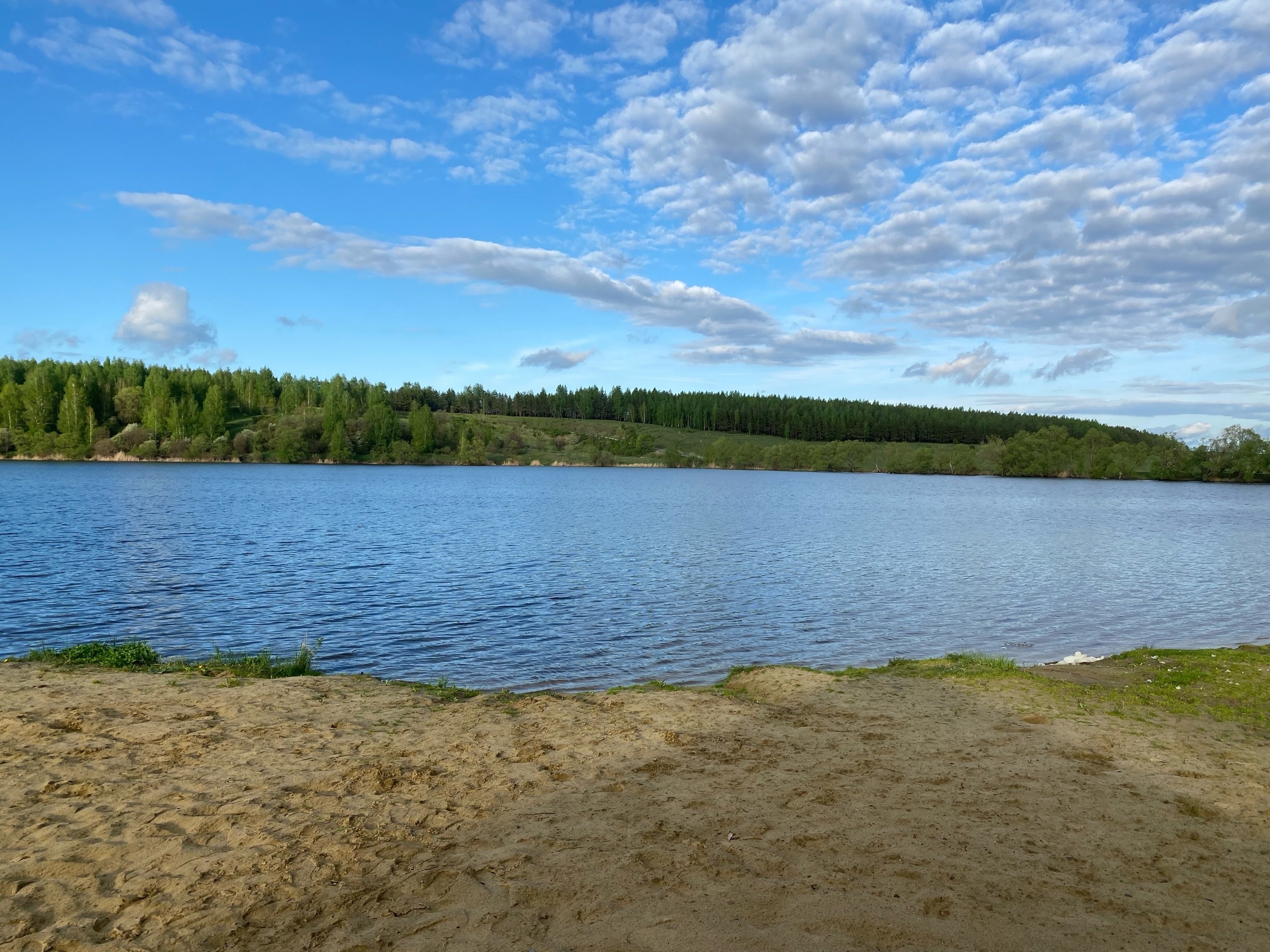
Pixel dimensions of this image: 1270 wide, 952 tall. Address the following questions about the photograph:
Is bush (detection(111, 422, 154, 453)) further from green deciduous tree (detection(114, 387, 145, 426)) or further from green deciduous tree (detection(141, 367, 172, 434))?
green deciduous tree (detection(114, 387, 145, 426))

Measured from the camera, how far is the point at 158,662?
52.7 ft

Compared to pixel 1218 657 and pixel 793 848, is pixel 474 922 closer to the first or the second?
pixel 793 848

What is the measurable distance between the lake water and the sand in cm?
670

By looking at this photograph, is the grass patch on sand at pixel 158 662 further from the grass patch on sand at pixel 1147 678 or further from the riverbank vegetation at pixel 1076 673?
the grass patch on sand at pixel 1147 678

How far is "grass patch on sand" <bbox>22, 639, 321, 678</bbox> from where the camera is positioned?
1516 centimetres

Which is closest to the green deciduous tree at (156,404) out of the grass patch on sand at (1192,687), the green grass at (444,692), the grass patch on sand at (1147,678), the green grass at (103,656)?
the green grass at (103,656)

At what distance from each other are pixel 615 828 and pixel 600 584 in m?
23.2

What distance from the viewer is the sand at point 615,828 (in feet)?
20.2

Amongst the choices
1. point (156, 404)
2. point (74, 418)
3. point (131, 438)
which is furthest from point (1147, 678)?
point (74, 418)

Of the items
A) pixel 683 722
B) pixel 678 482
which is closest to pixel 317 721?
pixel 683 722

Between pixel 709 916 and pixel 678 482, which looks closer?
pixel 709 916

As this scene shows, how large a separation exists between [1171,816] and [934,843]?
122 inches

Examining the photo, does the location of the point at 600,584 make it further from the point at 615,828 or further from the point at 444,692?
the point at 615,828

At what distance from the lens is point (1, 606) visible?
23.4 meters
